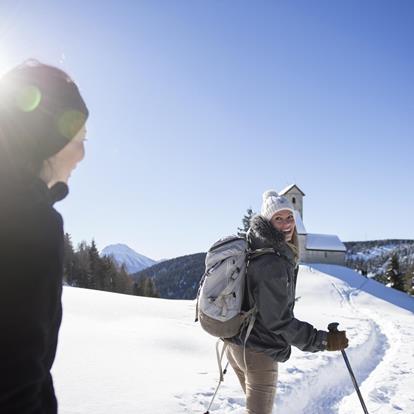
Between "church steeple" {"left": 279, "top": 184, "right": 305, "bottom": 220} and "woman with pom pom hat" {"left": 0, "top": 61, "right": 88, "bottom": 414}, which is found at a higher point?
"church steeple" {"left": 279, "top": 184, "right": 305, "bottom": 220}

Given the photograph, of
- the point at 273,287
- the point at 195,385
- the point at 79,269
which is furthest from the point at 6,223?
the point at 79,269

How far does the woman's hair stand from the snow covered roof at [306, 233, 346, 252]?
67506 millimetres

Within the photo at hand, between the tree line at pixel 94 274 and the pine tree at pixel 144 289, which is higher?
the tree line at pixel 94 274

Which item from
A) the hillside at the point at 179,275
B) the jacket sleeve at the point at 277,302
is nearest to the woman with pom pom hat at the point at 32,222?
the jacket sleeve at the point at 277,302

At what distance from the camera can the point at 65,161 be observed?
156cm

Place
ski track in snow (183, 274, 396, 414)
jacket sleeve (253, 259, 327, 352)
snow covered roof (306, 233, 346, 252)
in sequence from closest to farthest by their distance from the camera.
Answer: jacket sleeve (253, 259, 327, 352)
ski track in snow (183, 274, 396, 414)
snow covered roof (306, 233, 346, 252)

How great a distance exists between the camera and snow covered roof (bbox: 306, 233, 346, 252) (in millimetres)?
67125

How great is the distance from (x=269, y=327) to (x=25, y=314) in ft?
7.88

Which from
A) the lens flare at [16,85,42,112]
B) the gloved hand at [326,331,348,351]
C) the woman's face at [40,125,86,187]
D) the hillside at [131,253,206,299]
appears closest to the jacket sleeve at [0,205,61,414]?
the woman's face at [40,125,86,187]

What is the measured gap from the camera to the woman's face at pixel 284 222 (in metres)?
3.73

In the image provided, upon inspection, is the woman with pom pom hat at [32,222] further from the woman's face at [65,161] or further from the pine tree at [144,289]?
the pine tree at [144,289]

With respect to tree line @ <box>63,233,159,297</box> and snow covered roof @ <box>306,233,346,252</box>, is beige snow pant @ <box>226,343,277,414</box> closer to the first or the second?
tree line @ <box>63,233,159,297</box>

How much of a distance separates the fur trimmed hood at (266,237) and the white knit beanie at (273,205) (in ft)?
0.30

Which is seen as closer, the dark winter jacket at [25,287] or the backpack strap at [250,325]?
the dark winter jacket at [25,287]
